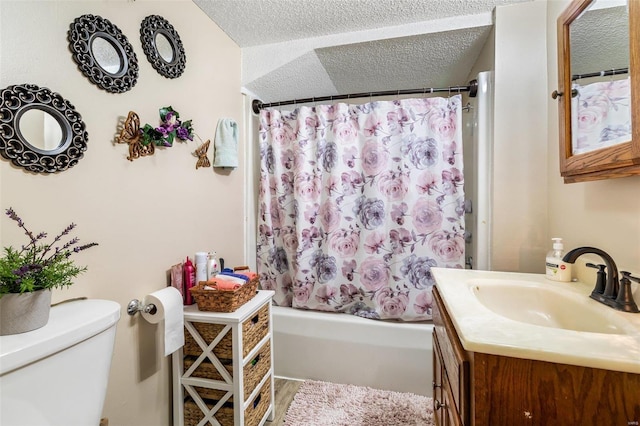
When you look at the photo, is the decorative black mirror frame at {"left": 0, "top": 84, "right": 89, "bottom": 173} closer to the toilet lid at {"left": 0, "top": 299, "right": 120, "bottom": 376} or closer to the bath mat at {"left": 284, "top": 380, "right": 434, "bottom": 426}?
the toilet lid at {"left": 0, "top": 299, "right": 120, "bottom": 376}

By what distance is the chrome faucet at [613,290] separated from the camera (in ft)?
2.42

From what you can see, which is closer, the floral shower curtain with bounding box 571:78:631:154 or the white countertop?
the white countertop

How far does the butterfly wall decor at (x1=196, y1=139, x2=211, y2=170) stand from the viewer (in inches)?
56.4

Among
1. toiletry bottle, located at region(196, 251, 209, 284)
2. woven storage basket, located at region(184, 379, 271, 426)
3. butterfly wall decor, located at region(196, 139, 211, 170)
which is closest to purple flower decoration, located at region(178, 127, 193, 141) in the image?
butterfly wall decor, located at region(196, 139, 211, 170)

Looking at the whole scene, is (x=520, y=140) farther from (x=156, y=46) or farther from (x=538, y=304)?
(x=156, y=46)

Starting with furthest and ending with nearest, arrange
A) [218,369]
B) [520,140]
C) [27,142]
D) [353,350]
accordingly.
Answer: [353,350] → [520,140] → [218,369] → [27,142]

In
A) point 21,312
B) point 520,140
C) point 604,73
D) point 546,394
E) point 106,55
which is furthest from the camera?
point 520,140

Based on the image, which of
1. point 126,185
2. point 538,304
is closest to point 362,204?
point 538,304

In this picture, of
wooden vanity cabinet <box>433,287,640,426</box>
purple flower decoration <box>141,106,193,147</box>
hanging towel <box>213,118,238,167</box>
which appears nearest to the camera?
wooden vanity cabinet <box>433,287,640,426</box>

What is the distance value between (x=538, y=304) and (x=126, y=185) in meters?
1.61

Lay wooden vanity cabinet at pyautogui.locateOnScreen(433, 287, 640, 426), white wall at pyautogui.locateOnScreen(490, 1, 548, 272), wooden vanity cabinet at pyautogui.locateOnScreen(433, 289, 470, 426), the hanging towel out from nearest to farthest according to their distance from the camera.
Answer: wooden vanity cabinet at pyautogui.locateOnScreen(433, 287, 640, 426), wooden vanity cabinet at pyautogui.locateOnScreen(433, 289, 470, 426), white wall at pyautogui.locateOnScreen(490, 1, 548, 272), the hanging towel

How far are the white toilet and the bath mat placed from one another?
1029 millimetres

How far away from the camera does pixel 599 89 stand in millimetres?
895

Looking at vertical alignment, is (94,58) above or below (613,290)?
above
